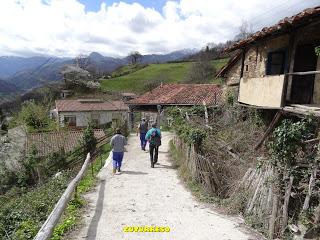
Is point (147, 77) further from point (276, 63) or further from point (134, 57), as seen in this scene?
point (276, 63)

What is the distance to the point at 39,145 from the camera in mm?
24578

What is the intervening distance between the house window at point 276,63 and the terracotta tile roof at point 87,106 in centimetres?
3409

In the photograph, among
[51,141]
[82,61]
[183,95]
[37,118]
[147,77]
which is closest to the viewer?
[51,141]

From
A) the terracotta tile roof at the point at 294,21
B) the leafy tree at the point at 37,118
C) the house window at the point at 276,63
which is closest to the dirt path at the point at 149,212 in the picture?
the terracotta tile roof at the point at 294,21

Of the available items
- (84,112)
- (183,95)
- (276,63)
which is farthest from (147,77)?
(276,63)

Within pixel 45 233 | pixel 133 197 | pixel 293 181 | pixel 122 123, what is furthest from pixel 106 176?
pixel 122 123

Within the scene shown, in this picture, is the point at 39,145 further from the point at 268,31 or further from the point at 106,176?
the point at 268,31

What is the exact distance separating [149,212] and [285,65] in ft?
19.9

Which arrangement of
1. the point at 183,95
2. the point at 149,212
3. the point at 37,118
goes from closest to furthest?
the point at 149,212 → the point at 183,95 → the point at 37,118

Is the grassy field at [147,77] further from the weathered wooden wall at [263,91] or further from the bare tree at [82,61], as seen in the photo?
the weathered wooden wall at [263,91]

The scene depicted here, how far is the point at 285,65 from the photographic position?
985cm

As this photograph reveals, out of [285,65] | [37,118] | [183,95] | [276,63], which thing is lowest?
[37,118]

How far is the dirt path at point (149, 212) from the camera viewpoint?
6.20 metres

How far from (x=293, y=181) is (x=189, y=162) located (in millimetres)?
4770
